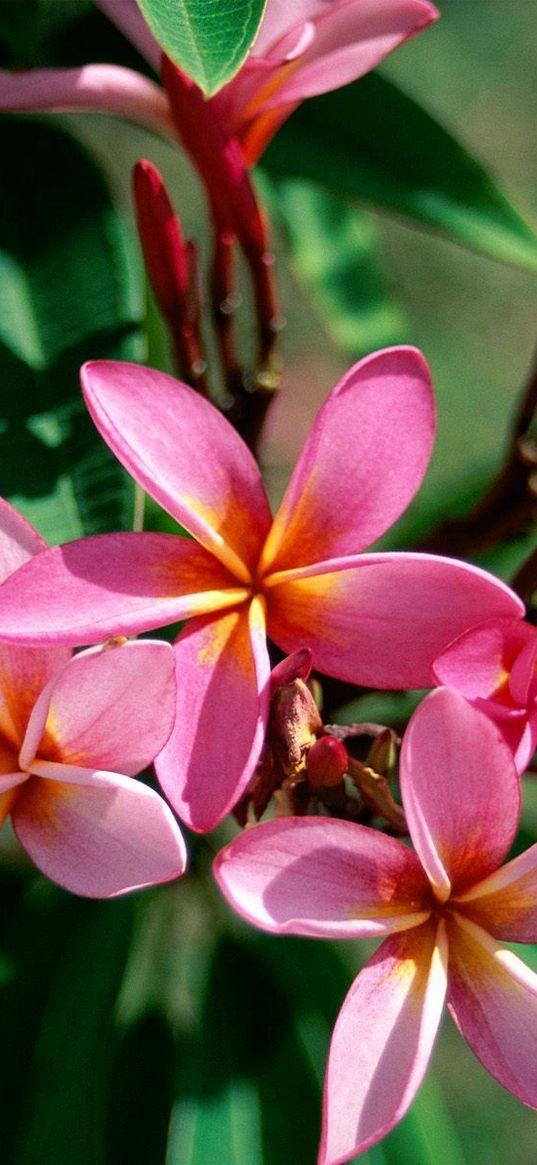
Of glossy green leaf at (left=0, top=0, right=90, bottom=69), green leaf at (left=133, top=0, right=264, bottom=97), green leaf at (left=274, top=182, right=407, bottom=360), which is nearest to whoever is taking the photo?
green leaf at (left=133, top=0, right=264, bottom=97)

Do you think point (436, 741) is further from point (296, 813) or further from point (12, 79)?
point (12, 79)

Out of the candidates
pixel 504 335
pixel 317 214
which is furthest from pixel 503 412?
pixel 317 214

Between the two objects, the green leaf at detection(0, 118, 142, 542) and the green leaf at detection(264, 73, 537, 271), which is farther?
the green leaf at detection(264, 73, 537, 271)

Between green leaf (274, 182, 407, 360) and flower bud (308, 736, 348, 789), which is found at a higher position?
flower bud (308, 736, 348, 789)

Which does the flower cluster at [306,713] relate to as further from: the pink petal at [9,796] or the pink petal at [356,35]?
the pink petal at [356,35]

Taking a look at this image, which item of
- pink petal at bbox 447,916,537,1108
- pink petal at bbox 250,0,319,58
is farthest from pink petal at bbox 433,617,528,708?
pink petal at bbox 250,0,319,58

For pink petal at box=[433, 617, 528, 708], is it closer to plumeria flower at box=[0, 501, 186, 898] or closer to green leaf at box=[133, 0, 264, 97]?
plumeria flower at box=[0, 501, 186, 898]

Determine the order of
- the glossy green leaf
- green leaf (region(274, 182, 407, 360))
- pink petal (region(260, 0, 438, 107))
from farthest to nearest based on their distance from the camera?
green leaf (region(274, 182, 407, 360)), the glossy green leaf, pink petal (region(260, 0, 438, 107))

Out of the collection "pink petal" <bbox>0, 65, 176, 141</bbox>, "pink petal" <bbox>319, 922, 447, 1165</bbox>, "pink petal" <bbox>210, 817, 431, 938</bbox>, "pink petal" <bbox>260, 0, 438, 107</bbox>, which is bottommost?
"pink petal" <bbox>319, 922, 447, 1165</bbox>
